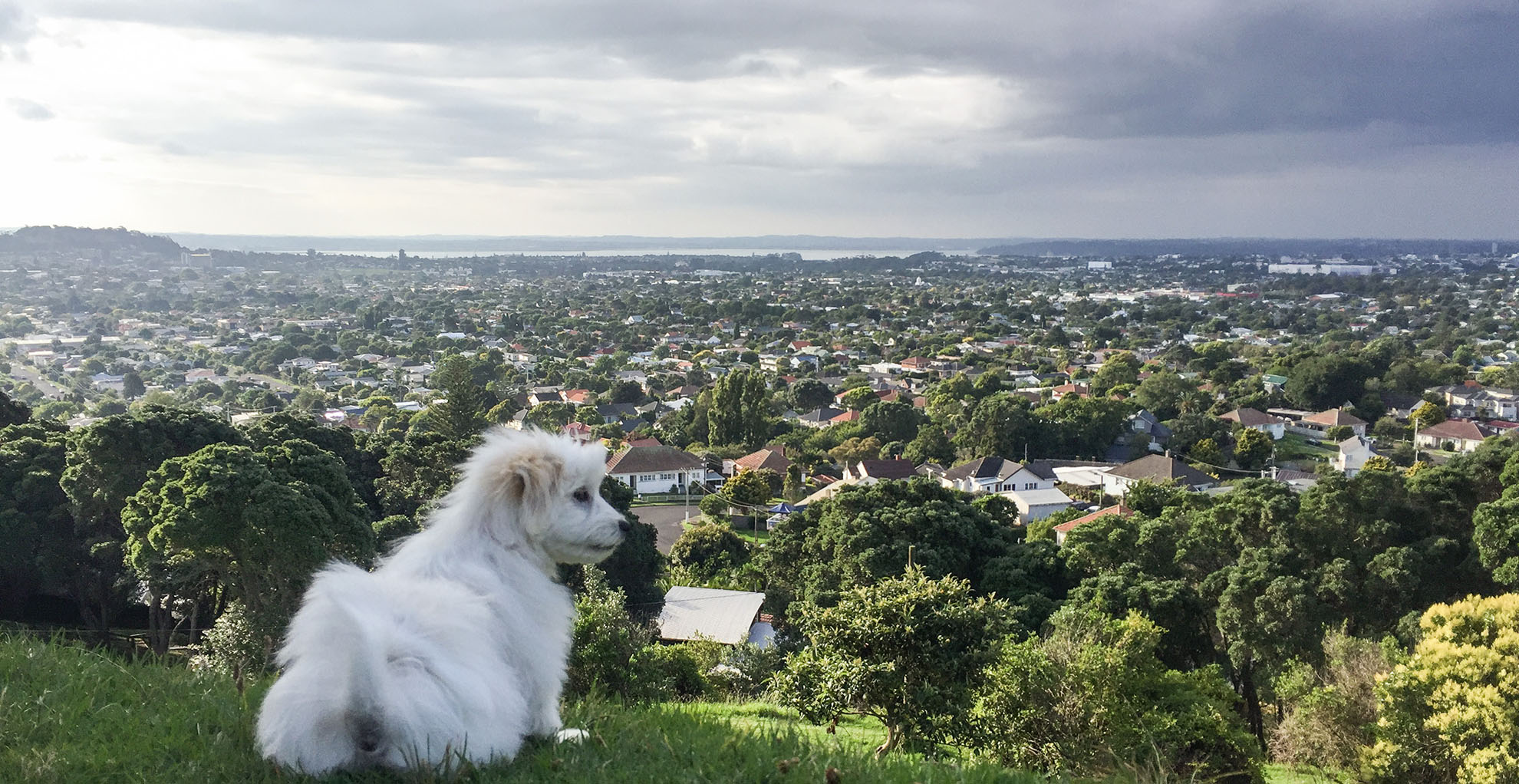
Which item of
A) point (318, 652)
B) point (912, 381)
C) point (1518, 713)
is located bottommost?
point (912, 381)

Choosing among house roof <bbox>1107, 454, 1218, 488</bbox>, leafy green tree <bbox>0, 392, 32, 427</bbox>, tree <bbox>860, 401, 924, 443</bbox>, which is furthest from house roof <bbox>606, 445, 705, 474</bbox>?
leafy green tree <bbox>0, 392, 32, 427</bbox>

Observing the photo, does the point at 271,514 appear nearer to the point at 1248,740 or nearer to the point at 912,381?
the point at 1248,740

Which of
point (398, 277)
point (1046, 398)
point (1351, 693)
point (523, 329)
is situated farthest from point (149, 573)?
point (398, 277)

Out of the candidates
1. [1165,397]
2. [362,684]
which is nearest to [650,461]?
[1165,397]

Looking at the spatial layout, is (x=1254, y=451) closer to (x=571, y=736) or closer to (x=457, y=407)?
(x=457, y=407)

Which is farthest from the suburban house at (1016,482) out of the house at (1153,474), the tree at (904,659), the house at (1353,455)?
the tree at (904,659)

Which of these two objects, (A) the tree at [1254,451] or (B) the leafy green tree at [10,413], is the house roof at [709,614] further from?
(A) the tree at [1254,451]
